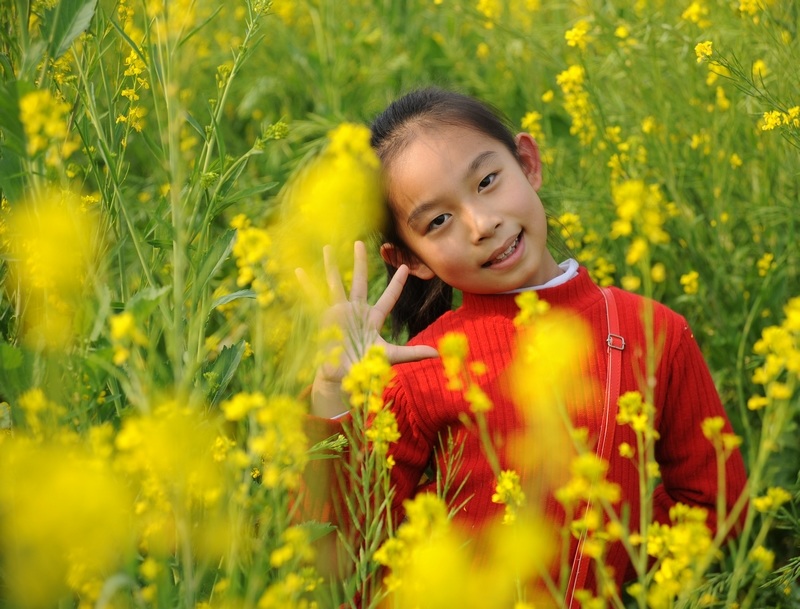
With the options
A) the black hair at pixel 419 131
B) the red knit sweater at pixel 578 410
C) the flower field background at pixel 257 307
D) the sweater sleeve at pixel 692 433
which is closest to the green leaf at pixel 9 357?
the flower field background at pixel 257 307

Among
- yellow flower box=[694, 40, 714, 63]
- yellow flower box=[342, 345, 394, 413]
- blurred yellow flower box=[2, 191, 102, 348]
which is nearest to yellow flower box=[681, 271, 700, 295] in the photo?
yellow flower box=[694, 40, 714, 63]

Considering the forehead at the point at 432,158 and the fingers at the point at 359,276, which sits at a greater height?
the forehead at the point at 432,158

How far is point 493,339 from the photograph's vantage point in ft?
5.70

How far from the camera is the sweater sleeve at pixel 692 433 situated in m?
1.75

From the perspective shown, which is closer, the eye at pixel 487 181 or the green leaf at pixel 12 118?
the green leaf at pixel 12 118

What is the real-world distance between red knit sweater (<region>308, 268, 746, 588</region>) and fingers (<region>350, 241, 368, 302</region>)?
177 mm

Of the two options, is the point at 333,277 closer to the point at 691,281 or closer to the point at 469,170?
the point at 469,170

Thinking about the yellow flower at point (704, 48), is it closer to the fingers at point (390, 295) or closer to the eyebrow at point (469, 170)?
the eyebrow at point (469, 170)

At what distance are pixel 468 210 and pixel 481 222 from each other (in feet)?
0.14

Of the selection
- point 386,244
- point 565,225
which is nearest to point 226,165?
point 386,244

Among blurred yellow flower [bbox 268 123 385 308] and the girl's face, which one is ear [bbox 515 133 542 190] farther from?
blurred yellow flower [bbox 268 123 385 308]

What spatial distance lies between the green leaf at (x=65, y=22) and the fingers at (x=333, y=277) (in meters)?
A: 0.52

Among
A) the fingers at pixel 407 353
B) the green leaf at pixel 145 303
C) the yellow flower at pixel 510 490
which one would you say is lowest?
the yellow flower at pixel 510 490

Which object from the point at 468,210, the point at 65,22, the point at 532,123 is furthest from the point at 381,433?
the point at 532,123
